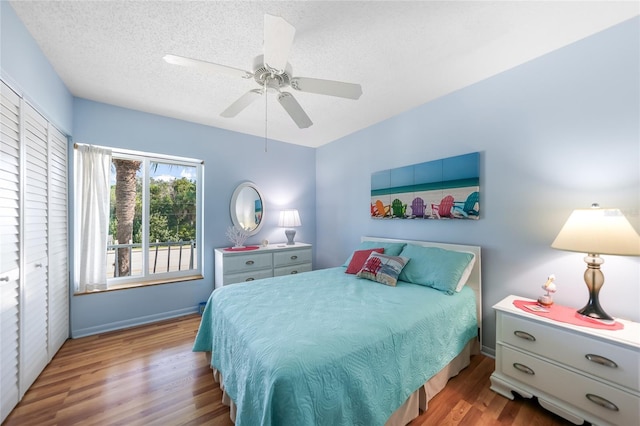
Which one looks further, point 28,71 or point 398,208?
point 398,208

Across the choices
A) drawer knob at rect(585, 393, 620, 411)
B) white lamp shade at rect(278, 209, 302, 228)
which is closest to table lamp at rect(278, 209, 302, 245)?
white lamp shade at rect(278, 209, 302, 228)

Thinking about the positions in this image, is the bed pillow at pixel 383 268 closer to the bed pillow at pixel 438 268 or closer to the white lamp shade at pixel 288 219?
the bed pillow at pixel 438 268

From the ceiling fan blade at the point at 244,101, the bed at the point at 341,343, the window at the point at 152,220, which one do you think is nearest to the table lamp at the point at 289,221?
the window at the point at 152,220

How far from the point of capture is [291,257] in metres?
3.53

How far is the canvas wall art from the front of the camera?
2.29 meters

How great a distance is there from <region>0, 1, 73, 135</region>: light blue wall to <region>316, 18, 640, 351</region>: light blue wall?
3203 mm

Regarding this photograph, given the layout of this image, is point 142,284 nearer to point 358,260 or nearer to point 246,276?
point 246,276

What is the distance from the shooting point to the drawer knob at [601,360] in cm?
134

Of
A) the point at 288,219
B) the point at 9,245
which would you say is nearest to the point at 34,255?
the point at 9,245

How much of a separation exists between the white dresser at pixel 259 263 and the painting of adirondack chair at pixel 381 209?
1210mm

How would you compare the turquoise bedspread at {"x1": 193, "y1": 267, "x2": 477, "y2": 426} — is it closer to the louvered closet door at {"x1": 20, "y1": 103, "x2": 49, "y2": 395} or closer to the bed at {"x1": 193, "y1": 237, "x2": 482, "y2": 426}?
the bed at {"x1": 193, "y1": 237, "x2": 482, "y2": 426}

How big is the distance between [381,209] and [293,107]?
1828 mm

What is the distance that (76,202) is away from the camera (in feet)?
8.40

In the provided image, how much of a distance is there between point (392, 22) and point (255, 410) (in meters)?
2.29
